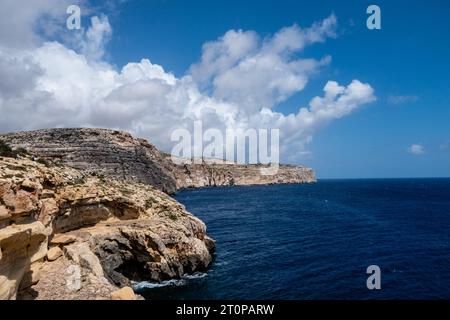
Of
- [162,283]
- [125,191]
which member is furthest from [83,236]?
[125,191]

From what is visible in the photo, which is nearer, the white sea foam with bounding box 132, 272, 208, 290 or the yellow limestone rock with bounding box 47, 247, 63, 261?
the yellow limestone rock with bounding box 47, 247, 63, 261

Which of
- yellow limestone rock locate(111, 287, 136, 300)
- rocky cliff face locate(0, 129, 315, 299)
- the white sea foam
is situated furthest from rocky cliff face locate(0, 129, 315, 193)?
yellow limestone rock locate(111, 287, 136, 300)

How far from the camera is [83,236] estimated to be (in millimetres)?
34750

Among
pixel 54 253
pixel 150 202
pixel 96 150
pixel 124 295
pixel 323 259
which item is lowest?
pixel 323 259

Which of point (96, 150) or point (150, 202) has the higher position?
point (96, 150)

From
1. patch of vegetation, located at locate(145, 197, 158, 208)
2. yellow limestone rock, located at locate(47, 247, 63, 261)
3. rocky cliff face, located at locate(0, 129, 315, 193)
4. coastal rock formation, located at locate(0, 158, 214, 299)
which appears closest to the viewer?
coastal rock formation, located at locate(0, 158, 214, 299)

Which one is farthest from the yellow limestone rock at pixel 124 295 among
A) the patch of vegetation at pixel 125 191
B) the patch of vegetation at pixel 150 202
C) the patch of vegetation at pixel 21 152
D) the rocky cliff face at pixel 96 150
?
the rocky cliff face at pixel 96 150

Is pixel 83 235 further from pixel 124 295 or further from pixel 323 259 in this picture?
pixel 323 259

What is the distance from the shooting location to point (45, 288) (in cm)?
2353

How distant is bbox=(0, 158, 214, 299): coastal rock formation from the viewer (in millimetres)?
19516

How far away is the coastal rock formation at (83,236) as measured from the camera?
64.0 ft

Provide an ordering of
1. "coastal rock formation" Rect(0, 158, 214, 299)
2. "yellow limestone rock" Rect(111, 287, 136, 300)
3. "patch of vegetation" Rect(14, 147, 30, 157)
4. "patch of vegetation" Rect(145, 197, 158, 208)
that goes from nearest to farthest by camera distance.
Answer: "yellow limestone rock" Rect(111, 287, 136, 300) < "coastal rock formation" Rect(0, 158, 214, 299) < "patch of vegetation" Rect(14, 147, 30, 157) < "patch of vegetation" Rect(145, 197, 158, 208)

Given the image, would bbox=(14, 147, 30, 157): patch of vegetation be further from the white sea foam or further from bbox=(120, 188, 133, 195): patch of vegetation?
the white sea foam
